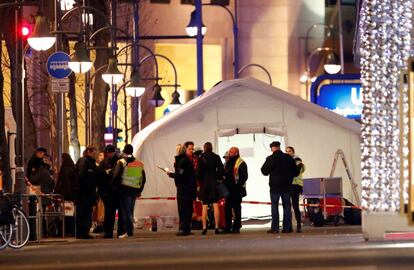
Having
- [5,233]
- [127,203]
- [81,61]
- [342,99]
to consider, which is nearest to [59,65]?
[81,61]

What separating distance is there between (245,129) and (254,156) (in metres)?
4.21

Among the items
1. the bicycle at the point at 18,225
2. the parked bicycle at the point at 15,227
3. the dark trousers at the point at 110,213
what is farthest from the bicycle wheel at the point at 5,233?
the dark trousers at the point at 110,213

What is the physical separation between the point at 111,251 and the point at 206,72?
68893mm

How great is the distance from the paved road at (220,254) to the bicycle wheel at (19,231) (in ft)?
1.25

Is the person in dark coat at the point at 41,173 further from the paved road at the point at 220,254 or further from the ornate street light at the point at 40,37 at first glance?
the paved road at the point at 220,254

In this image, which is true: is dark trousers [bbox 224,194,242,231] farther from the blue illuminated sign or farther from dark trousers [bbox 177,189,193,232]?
the blue illuminated sign

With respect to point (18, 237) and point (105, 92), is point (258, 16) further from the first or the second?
point (18, 237)

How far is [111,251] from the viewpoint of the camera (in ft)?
82.0

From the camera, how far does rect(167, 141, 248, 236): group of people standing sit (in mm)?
32219

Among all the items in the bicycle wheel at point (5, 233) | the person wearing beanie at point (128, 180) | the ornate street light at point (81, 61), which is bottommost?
the bicycle wheel at point (5, 233)

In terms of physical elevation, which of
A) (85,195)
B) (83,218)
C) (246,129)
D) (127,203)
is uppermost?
(246,129)

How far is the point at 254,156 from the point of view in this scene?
137 ft

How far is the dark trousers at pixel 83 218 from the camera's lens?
3175cm

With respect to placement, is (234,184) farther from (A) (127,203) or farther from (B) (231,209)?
(A) (127,203)
